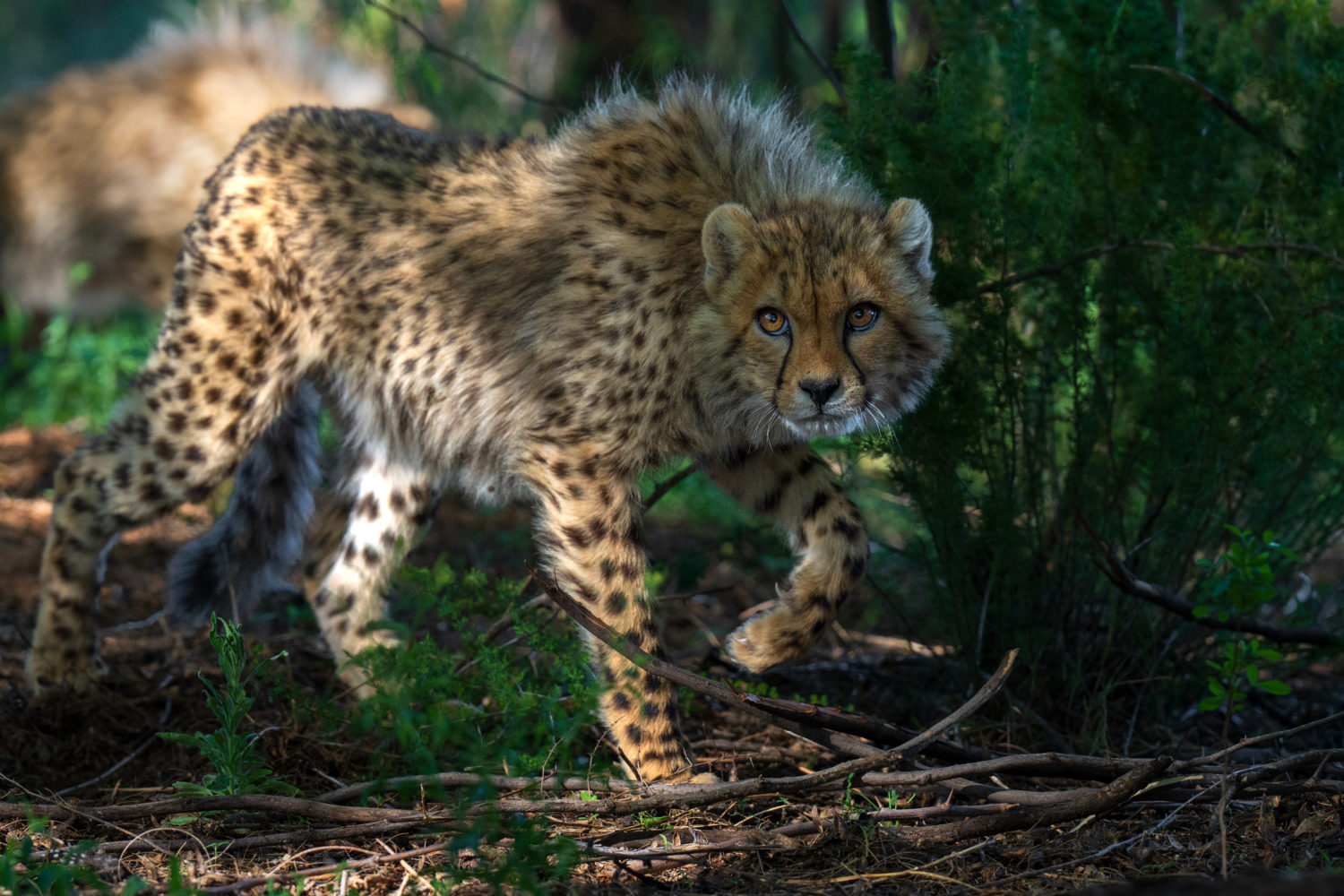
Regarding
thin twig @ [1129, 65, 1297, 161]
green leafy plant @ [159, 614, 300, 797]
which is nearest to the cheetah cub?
thin twig @ [1129, 65, 1297, 161]

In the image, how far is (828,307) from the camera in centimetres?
309

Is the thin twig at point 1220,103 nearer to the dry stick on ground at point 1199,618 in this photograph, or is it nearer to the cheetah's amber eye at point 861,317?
the cheetah's amber eye at point 861,317

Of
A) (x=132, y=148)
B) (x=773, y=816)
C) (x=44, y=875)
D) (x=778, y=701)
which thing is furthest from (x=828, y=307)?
(x=132, y=148)

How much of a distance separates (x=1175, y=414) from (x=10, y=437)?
565 cm

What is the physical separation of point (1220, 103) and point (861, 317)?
3.35ft

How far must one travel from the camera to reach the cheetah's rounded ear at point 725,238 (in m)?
3.14

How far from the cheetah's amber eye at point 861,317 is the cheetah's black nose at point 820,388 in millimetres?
218

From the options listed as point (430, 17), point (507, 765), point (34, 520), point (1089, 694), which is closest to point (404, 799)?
point (507, 765)

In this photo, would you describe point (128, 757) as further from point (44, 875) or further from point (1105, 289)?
point (1105, 289)

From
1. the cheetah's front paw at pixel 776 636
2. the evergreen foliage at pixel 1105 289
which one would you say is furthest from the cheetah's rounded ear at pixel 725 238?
the cheetah's front paw at pixel 776 636

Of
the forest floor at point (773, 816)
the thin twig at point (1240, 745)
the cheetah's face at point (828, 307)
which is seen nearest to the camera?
the forest floor at point (773, 816)

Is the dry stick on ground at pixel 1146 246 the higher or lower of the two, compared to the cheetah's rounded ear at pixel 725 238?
higher

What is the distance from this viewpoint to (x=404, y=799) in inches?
95.0

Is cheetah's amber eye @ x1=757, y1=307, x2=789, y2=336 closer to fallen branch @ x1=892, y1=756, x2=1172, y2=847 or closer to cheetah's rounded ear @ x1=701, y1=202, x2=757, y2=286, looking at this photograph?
cheetah's rounded ear @ x1=701, y1=202, x2=757, y2=286
